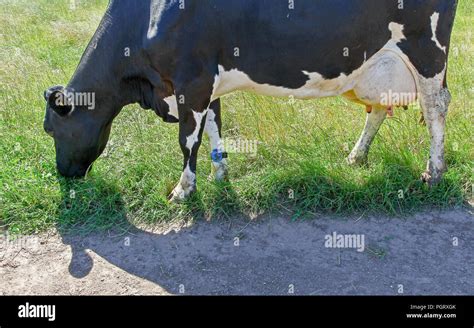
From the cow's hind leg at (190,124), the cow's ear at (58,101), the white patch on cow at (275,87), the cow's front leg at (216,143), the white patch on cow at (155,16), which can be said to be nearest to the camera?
the white patch on cow at (155,16)

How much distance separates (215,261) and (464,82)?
161 inches

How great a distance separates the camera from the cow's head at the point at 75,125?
4.56 metres

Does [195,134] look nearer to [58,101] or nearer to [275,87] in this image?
[275,87]

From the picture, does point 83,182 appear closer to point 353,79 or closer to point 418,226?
point 353,79

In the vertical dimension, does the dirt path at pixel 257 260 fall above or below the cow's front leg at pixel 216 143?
below

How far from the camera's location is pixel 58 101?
178 inches

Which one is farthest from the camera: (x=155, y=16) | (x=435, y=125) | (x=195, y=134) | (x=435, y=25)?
(x=435, y=125)

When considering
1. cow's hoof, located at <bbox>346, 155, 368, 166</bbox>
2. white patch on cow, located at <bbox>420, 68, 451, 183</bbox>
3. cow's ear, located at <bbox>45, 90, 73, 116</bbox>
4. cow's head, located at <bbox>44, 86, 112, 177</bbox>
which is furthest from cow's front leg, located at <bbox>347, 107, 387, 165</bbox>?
cow's ear, located at <bbox>45, 90, 73, 116</bbox>

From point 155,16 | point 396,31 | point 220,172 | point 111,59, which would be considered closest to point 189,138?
point 220,172

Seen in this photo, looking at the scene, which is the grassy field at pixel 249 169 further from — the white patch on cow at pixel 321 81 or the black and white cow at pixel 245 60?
the white patch on cow at pixel 321 81

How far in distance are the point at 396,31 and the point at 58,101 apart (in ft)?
9.08

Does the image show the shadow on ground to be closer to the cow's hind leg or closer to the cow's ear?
A: the cow's hind leg

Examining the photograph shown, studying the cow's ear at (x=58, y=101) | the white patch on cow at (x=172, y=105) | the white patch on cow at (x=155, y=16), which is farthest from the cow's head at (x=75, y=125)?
the white patch on cow at (x=155, y=16)

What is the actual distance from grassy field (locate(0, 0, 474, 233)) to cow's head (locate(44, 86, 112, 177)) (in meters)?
0.31
